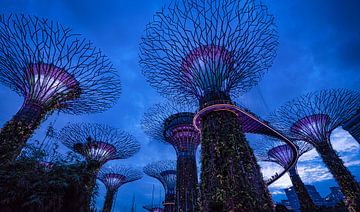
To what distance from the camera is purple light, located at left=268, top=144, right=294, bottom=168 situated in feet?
89.6

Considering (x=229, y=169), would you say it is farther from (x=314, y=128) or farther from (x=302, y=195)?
(x=302, y=195)

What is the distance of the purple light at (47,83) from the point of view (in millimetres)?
13430

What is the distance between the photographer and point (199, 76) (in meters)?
14.9

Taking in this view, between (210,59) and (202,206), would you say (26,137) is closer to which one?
(202,206)

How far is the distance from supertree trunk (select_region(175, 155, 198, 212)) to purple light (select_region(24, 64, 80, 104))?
549 inches

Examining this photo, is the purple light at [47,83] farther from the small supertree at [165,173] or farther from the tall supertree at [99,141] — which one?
the small supertree at [165,173]

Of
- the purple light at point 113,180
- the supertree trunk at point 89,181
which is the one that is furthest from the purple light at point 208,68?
the purple light at point 113,180

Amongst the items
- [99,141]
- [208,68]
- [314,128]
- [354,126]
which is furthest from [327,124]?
[354,126]

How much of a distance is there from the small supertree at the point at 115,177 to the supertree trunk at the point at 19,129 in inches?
812

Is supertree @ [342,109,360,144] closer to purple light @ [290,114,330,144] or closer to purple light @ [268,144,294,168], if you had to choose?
purple light @ [268,144,294,168]

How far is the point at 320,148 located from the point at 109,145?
23.7m

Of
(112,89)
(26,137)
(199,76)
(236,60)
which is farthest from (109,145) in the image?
(236,60)

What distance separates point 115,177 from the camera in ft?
105

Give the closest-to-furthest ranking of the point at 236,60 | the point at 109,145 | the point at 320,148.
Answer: the point at 236,60 → the point at 320,148 → the point at 109,145
